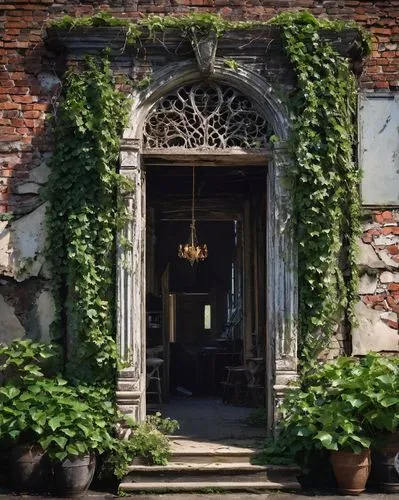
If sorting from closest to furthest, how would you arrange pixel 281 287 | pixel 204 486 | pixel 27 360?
1. pixel 204 486
2. pixel 27 360
3. pixel 281 287

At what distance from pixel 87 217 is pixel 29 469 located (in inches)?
90.1

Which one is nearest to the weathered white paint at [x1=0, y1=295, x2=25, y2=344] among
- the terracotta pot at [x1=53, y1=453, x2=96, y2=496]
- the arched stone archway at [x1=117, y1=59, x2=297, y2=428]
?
the arched stone archway at [x1=117, y1=59, x2=297, y2=428]

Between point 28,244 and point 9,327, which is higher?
point 28,244

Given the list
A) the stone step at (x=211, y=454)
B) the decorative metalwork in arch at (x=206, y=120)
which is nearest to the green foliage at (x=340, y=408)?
the stone step at (x=211, y=454)

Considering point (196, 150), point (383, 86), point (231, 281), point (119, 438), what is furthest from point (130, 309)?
point (231, 281)

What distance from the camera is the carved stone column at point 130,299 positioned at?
22.8 feet

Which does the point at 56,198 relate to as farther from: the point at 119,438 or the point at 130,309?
the point at 119,438

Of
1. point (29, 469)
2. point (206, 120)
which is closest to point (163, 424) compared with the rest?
point (29, 469)

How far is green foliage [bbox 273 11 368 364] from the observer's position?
23.1 feet

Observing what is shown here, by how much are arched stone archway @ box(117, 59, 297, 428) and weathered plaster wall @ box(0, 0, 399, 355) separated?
0.49m

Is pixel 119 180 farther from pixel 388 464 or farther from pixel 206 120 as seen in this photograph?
pixel 388 464

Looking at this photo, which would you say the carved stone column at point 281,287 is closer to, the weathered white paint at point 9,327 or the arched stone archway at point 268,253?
the arched stone archway at point 268,253

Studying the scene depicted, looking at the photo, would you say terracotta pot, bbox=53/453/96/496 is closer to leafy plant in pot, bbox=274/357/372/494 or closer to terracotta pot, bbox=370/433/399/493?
leafy plant in pot, bbox=274/357/372/494

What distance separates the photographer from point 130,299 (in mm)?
7012
